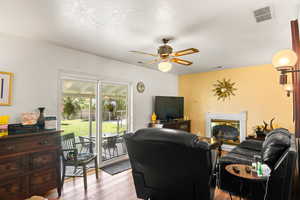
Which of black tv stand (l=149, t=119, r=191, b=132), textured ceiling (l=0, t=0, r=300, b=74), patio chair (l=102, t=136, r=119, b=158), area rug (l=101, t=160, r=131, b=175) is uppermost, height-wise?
textured ceiling (l=0, t=0, r=300, b=74)

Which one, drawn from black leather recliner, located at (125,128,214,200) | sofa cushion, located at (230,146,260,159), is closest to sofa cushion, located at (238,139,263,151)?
sofa cushion, located at (230,146,260,159)

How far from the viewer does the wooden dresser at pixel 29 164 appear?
2105 millimetres

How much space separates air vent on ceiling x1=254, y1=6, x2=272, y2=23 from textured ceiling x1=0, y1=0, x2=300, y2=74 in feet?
0.16

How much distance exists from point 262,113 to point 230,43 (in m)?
2.66

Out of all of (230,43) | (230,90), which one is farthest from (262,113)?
(230,43)

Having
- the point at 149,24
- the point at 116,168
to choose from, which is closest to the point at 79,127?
the point at 116,168

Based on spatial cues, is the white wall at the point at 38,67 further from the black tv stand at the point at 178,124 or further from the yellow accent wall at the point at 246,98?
the yellow accent wall at the point at 246,98

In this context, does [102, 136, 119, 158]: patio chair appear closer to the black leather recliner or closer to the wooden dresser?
the wooden dresser

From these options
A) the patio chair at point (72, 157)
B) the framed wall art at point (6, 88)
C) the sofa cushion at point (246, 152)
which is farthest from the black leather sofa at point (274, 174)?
the framed wall art at point (6, 88)

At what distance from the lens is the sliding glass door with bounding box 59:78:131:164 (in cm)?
338

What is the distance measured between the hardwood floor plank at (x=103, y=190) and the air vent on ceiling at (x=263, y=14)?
265 centimetres

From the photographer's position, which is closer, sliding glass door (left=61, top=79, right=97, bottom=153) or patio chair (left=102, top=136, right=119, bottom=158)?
sliding glass door (left=61, top=79, right=97, bottom=153)

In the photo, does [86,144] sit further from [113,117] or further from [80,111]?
[113,117]

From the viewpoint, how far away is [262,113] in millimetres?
4461
